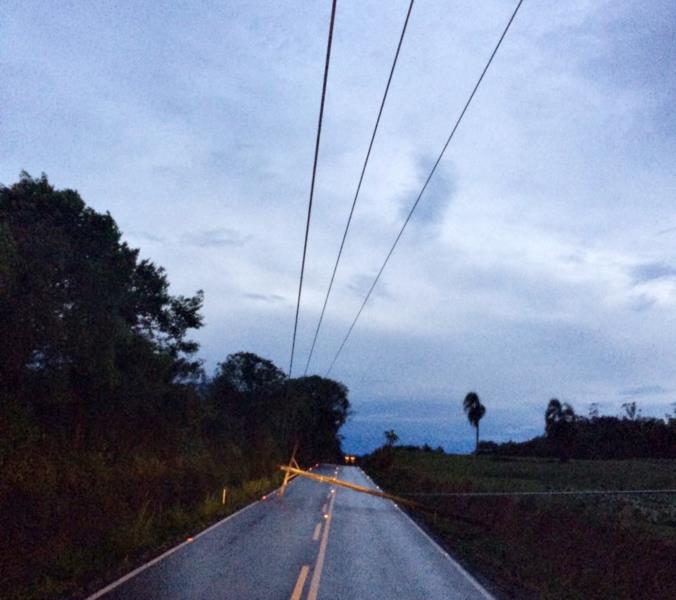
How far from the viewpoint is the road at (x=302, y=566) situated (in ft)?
38.9

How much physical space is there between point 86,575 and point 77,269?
38.1 feet

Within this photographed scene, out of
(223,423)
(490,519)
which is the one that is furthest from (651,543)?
(223,423)

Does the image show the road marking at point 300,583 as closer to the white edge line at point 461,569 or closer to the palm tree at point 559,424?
the white edge line at point 461,569

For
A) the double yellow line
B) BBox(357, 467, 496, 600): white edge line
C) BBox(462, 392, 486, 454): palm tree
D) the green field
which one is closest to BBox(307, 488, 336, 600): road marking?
the double yellow line

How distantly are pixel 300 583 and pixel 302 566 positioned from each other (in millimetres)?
1895

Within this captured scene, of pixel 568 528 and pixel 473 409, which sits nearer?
pixel 568 528

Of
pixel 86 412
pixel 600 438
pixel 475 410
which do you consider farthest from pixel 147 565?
pixel 475 410

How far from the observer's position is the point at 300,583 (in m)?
12.6

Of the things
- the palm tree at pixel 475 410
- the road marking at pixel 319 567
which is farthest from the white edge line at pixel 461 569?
the palm tree at pixel 475 410

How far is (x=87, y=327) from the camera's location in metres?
22.0

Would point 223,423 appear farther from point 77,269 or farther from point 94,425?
point 77,269

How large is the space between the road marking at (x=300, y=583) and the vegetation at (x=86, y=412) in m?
3.10

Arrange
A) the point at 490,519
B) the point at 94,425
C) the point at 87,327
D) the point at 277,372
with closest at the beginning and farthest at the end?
1. the point at 87,327
2. the point at 490,519
3. the point at 94,425
4. the point at 277,372

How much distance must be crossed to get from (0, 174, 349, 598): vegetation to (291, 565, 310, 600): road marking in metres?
3.10
